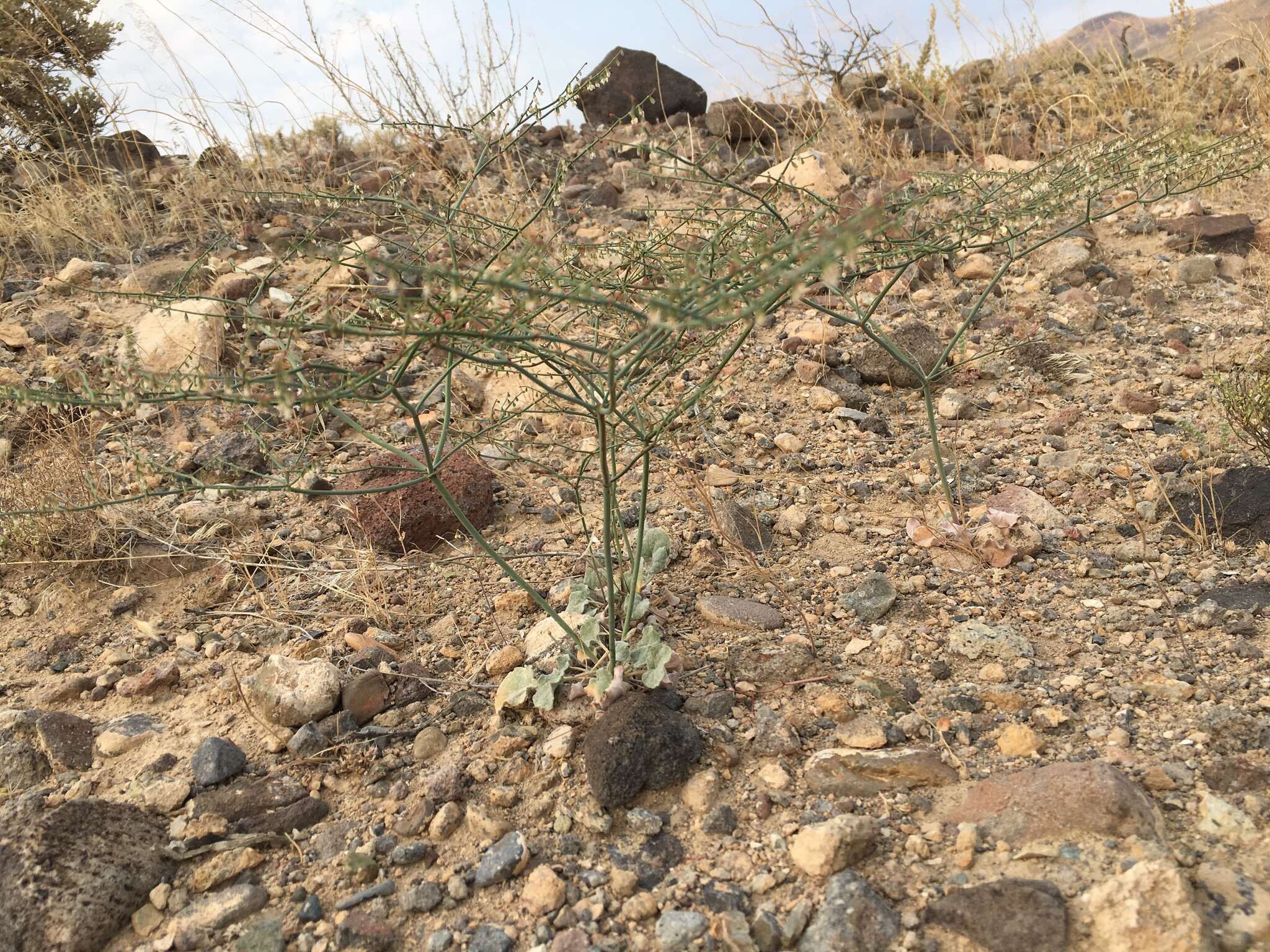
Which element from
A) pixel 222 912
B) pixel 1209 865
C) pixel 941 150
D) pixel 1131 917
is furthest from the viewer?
pixel 941 150

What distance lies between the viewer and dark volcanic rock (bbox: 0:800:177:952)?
5.85ft

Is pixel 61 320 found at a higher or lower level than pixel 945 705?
higher

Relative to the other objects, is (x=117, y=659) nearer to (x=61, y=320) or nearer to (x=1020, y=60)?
(x=61, y=320)

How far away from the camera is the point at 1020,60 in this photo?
23.4 feet

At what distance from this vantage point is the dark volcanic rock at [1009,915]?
60.8 inches

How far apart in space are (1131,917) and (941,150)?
17.8 ft

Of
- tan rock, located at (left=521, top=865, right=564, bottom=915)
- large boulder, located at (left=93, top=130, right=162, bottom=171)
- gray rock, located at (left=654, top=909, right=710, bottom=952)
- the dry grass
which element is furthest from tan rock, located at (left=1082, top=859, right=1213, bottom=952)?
large boulder, located at (left=93, top=130, right=162, bottom=171)

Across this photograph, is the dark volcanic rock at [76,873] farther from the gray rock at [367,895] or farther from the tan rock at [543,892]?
the tan rock at [543,892]

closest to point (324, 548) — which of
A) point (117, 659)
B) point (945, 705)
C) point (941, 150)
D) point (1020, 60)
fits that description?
point (117, 659)

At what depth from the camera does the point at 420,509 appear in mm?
3082

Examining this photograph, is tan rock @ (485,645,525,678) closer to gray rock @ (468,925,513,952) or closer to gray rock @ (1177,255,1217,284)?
gray rock @ (468,925,513,952)

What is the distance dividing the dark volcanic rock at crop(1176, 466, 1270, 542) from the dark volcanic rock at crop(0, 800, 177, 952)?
2.80m

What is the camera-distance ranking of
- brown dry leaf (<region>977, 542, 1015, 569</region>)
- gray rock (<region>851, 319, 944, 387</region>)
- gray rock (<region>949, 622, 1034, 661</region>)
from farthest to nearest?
gray rock (<region>851, 319, 944, 387</region>) → brown dry leaf (<region>977, 542, 1015, 569</region>) → gray rock (<region>949, 622, 1034, 661</region>)

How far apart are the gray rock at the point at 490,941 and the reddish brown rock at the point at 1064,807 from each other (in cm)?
89
